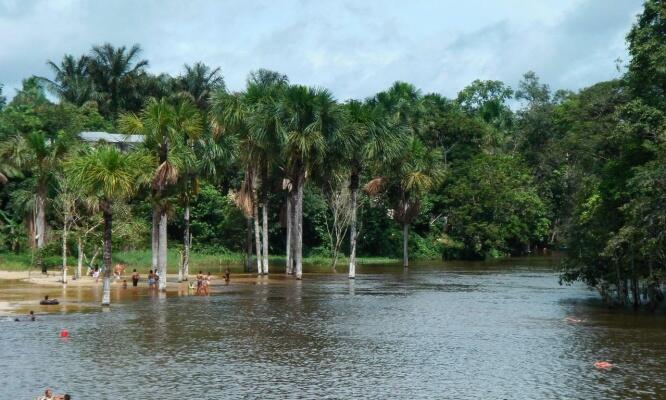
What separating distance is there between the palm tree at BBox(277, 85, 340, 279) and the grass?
16.0 metres

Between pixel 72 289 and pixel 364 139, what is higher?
pixel 364 139

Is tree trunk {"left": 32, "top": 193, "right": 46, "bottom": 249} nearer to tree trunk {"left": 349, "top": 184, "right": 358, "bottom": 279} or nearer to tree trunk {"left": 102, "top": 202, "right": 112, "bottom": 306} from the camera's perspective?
tree trunk {"left": 349, "top": 184, "right": 358, "bottom": 279}

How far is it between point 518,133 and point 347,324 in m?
87.3

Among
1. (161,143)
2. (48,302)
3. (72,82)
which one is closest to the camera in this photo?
(48,302)

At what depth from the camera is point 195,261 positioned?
263 ft

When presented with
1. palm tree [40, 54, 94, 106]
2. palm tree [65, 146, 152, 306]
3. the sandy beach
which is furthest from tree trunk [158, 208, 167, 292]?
palm tree [40, 54, 94, 106]

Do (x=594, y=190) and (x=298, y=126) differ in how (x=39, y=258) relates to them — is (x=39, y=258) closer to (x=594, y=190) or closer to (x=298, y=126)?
(x=298, y=126)

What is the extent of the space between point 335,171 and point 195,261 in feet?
76.4

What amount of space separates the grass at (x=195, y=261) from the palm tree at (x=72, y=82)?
31.9m

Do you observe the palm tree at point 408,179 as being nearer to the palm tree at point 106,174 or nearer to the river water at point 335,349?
the river water at point 335,349

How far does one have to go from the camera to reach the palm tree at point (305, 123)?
58969mm

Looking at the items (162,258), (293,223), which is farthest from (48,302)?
(293,223)

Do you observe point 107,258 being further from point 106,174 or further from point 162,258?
point 162,258

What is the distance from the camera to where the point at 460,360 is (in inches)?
1081
